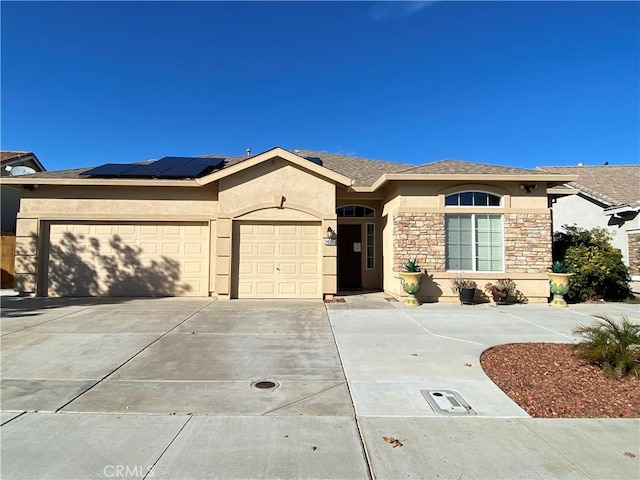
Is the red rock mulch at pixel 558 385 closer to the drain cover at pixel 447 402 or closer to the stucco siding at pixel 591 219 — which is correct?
the drain cover at pixel 447 402

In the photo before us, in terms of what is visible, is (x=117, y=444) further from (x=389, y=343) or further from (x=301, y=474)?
(x=389, y=343)

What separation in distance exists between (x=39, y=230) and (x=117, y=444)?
11283 mm

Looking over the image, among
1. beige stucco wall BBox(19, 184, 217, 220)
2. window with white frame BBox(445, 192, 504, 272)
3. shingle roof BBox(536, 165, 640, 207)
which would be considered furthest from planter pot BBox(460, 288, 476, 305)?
beige stucco wall BBox(19, 184, 217, 220)

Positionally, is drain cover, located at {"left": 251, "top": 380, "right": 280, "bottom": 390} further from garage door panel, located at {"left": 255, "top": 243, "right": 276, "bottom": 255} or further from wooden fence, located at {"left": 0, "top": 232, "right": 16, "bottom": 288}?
wooden fence, located at {"left": 0, "top": 232, "right": 16, "bottom": 288}

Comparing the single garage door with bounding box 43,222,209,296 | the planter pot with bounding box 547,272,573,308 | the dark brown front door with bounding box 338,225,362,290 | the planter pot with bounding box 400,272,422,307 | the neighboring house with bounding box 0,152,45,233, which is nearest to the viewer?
the planter pot with bounding box 400,272,422,307

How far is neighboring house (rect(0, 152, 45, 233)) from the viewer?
17.4m

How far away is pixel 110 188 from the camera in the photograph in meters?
12.0

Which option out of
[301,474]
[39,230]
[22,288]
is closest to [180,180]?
[39,230]

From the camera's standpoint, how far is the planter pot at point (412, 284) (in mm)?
10570

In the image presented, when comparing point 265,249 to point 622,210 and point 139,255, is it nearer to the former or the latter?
point 139,255

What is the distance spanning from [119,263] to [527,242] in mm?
12587

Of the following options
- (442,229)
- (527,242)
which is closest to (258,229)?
(442,229)

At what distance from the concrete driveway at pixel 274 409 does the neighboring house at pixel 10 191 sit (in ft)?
42.3

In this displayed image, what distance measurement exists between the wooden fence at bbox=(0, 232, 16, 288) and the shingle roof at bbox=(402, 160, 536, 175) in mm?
14936
